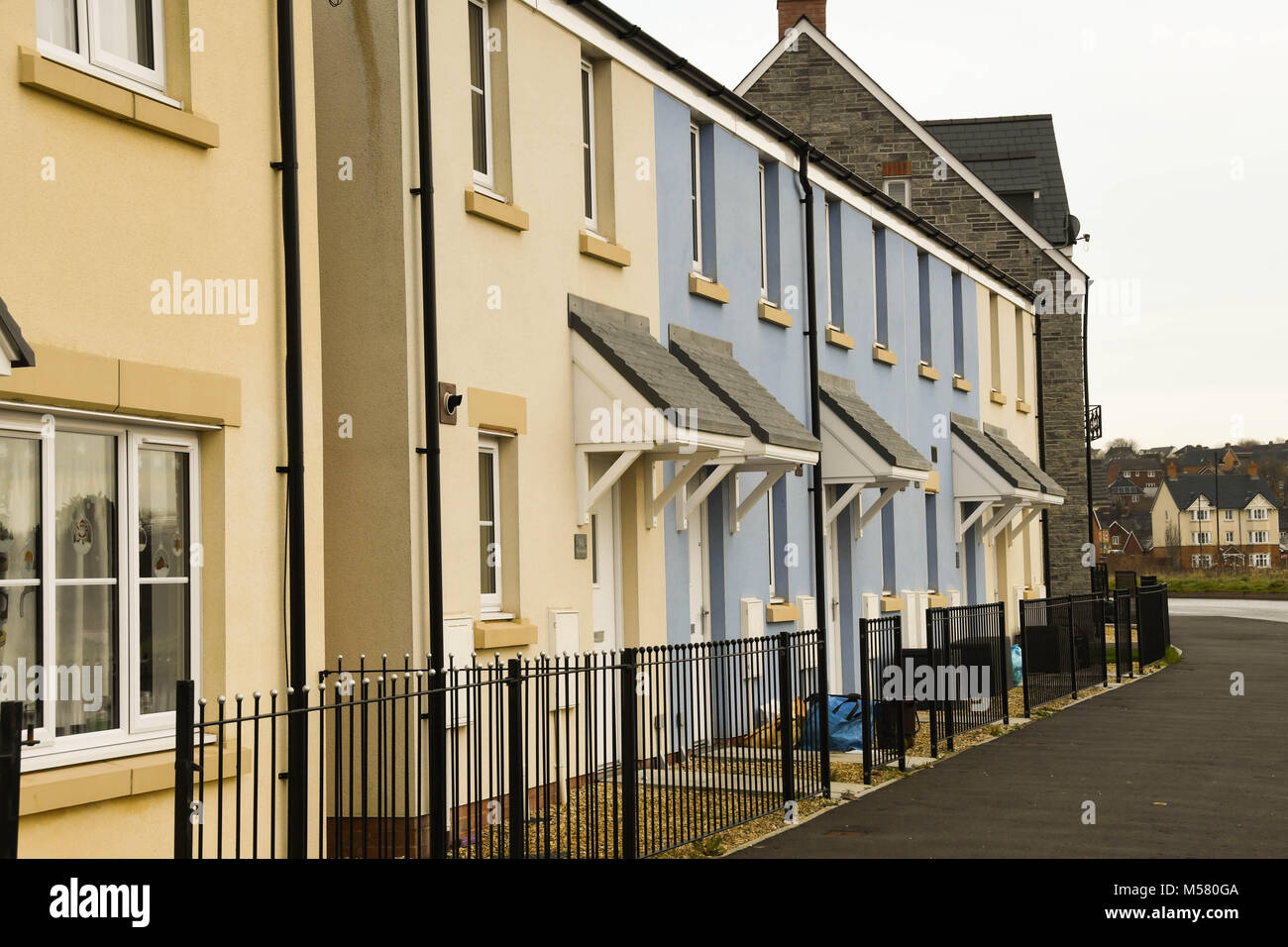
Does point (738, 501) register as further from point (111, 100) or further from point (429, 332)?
point (111, 100)

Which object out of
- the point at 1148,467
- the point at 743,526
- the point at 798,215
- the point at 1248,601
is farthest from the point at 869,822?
the point at 1148,467

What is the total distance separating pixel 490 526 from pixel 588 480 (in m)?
1.36

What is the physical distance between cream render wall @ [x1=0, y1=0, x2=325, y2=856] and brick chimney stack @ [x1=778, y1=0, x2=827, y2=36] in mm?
23325

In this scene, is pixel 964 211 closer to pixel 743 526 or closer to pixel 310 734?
pixel 743 526

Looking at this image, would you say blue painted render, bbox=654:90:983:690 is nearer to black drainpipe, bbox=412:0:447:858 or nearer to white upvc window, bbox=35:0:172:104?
black drainpipe, bbox=412:0:447:858

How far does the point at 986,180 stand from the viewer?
35969mm

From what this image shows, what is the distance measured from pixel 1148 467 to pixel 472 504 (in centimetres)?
16267

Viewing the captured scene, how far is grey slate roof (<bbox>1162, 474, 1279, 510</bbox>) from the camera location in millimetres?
134250

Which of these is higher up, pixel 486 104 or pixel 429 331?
pixel 486 104

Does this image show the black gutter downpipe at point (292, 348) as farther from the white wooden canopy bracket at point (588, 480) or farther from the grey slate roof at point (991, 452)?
the grey slate roof at point (991, 452)

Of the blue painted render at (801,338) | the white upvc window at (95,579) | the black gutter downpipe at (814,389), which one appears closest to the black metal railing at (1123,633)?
the blue painted render at (801,338)

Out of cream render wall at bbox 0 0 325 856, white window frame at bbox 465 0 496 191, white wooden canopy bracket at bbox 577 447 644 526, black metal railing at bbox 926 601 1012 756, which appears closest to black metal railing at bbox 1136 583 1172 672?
black metal railing at bbox 926 601 1012 756

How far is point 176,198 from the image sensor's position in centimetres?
812

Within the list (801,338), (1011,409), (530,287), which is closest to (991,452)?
(1011,409)
